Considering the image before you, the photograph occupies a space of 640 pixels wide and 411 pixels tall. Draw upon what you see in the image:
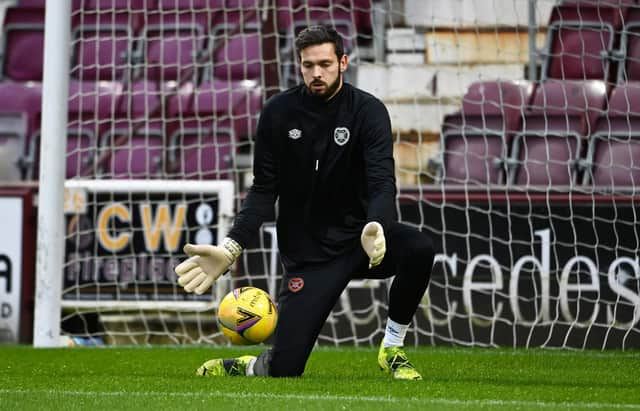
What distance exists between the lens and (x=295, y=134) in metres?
5.12

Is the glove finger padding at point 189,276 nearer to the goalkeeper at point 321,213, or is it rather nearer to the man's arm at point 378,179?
the goalkeeper at point 321,213

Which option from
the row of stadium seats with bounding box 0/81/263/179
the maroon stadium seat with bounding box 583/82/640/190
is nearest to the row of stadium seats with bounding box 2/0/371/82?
the row of stadium seats with bounding box 0/81/263/179

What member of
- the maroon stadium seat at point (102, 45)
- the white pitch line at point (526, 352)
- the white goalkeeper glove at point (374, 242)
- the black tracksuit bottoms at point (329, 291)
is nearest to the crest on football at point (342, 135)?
the black tracksuit bottoms at point (329, 291)

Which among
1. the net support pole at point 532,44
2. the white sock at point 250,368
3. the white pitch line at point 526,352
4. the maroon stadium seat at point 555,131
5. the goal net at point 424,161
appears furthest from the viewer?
the net support pole at point 532,44

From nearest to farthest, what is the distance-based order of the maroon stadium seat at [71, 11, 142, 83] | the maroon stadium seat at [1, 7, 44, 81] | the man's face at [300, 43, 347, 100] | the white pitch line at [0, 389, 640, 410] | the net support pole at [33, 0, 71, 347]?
1. the white pitch line at [0, 389, 640, 410]
2. the man's face at [300, 43, 347, 100]
3. the net support pole at [33, 0, 71, 347]
4. the maroon stadium seat at [71, 11, 142, 83]
5. the maroon stadium seat at [1, 7, 44, 81]

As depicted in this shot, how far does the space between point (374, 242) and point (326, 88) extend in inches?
30.6

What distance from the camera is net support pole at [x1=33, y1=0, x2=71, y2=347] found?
7.09 metres

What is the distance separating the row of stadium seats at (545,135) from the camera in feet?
25.5

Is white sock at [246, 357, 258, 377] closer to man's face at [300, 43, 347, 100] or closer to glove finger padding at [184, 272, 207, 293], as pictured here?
glove finger padding at [184, 272, 207, 293]

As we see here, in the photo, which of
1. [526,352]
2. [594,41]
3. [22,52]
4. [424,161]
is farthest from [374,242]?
[22,52]

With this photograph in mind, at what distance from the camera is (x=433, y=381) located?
194 inches

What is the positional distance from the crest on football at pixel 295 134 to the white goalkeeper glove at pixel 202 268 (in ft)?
1.95

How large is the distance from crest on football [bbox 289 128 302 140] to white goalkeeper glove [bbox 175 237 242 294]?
0.59 metres

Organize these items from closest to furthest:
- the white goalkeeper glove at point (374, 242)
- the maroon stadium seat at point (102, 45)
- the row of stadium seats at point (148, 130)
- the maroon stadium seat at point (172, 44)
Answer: the white goalkeeper glove at point (374, 242) → the row of stadium seats at point (148, 130) → the maroon stadium seat at point (172, 44) → the maroon stadium seat at point (102, 45)
